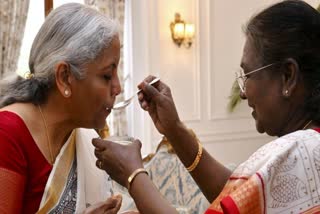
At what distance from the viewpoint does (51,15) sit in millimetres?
1465

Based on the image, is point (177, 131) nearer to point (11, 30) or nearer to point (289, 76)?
point (289, 76)

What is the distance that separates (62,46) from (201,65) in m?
4.07

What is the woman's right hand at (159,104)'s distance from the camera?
167 cm

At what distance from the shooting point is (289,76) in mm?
1197

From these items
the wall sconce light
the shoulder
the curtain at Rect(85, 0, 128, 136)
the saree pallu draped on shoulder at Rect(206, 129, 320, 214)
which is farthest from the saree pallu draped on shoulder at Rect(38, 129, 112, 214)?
the wall sconce light

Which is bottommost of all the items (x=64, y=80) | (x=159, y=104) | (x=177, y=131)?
(x=177, y=131)

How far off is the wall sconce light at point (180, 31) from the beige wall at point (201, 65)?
56 millimetres

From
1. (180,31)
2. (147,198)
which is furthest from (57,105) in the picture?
(180,31)

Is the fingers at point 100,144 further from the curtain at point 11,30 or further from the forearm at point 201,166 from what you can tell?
the curtain at point 11,30

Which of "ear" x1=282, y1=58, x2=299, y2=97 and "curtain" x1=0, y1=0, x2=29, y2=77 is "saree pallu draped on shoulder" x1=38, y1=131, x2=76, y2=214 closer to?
"ear" x1=282, y1=58, x2=299, y2=97

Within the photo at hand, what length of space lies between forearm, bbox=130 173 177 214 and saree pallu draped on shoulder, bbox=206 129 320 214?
25 cm

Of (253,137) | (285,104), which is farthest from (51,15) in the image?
(253,137)

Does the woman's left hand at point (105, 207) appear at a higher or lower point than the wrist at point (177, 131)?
lower

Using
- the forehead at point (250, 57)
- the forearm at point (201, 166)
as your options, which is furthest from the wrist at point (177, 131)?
the forehead at point (250, 57)
